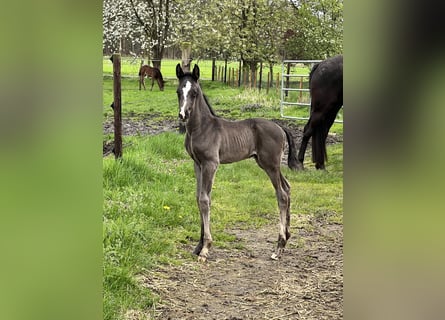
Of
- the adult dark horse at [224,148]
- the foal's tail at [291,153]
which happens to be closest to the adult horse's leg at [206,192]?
the adult dark horse at [224,148]

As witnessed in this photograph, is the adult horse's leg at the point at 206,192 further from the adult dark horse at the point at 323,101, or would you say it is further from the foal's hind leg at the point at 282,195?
the adult dark horse at the point at 323,101

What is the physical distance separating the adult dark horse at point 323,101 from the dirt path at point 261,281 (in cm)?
48

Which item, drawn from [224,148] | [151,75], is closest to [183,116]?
[224,148]

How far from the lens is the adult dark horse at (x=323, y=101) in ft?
8.77

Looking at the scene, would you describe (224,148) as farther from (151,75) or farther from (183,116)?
(151,75)

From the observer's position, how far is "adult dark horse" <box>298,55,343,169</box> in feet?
8.77

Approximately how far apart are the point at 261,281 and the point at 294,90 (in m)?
1.86

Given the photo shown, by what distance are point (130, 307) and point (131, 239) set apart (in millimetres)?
410

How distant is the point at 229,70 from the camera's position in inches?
122

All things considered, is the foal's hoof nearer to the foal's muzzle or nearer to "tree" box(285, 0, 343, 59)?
the foal's muzzle

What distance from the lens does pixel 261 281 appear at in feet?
6.11

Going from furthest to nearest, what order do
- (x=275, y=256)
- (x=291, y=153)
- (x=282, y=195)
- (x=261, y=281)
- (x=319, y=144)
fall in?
(x=319, y=144)
(x=291, y=153)
(x=282, y=195)
(x=275, y=256)
(x=261, y=281)

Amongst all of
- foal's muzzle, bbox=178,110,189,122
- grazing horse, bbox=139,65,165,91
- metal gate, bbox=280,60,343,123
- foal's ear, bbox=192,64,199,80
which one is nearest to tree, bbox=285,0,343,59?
metal gate, bbox=280,60,343,123
